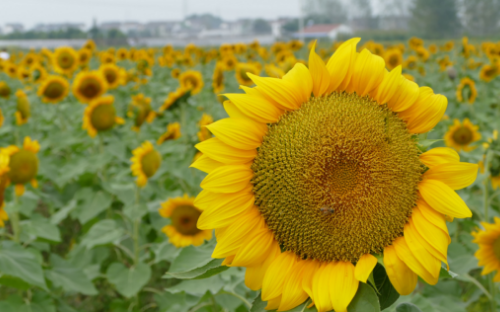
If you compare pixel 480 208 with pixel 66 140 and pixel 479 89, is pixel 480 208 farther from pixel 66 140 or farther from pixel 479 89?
pixel 479 89

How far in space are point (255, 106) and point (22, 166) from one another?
1889 mm

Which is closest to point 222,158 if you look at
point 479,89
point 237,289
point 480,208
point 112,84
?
point 237,289

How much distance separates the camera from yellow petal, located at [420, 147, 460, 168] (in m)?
1.05

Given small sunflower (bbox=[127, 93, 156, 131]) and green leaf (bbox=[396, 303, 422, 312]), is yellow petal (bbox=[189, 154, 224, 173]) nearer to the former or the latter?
green leaf (bbox=[396, 303, 422, 312])

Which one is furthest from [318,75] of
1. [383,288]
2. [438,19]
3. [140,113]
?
[438,19]

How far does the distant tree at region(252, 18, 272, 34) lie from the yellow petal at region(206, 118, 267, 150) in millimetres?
34004

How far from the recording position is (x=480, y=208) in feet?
8.86

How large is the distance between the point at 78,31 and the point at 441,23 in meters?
22.4

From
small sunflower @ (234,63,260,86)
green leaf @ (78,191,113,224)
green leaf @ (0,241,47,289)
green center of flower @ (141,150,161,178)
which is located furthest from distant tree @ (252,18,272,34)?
green leaf @ (0,241,47,289)

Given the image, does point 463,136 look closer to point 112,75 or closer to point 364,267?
point 364,267

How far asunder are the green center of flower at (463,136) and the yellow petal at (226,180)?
2.88 m

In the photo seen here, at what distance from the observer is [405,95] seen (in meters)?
1.08

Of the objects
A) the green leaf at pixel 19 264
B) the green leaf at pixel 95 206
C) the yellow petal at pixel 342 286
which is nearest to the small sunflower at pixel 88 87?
the green leaf at pixel 95 206

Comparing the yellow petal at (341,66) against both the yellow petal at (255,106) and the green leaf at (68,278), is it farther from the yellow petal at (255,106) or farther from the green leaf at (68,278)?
the green leaf at (68,278)
